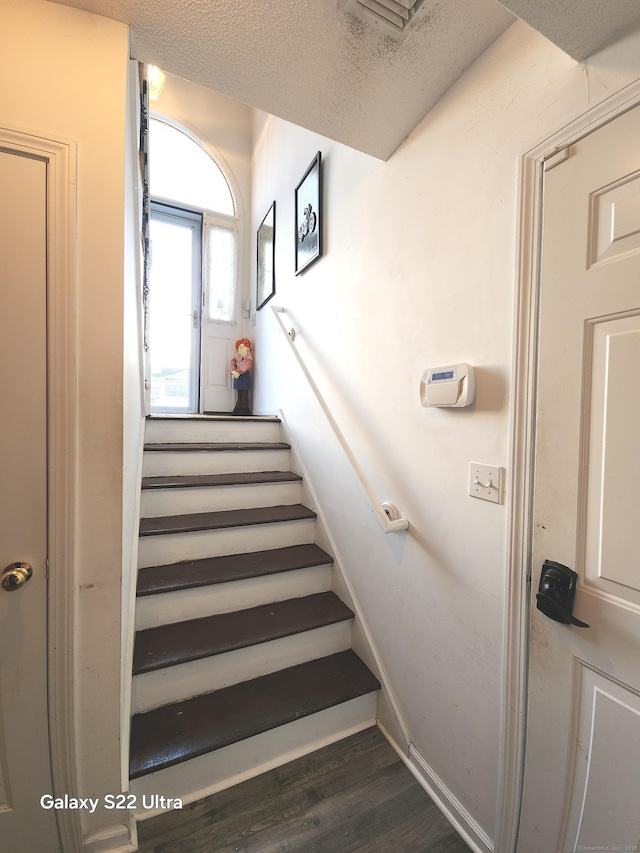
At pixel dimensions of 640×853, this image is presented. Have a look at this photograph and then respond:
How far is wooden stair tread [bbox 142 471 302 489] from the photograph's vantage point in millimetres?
1815

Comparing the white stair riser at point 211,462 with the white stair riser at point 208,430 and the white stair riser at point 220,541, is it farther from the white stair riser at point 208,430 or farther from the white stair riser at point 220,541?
the white stair riser at point 220,541

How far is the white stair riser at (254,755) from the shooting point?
1142 mm

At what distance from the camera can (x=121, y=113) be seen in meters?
0.93

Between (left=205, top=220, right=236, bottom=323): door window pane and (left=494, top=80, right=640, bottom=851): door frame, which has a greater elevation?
(left=205, top=220, right=236, bottom=323): door window pane

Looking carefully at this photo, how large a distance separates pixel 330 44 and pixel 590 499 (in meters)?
1.43

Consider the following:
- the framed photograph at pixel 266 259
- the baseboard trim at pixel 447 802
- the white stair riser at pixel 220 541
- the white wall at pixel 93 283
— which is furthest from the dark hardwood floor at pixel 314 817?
the framed photograph at pixel 266 259

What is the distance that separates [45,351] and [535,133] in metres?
1.45

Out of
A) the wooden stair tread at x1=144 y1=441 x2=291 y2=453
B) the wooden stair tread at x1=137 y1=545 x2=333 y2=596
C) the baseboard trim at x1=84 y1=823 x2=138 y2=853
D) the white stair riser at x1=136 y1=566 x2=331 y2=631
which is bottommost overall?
the baseboard trim at x1=84 y1=823 x2=138 y2=853

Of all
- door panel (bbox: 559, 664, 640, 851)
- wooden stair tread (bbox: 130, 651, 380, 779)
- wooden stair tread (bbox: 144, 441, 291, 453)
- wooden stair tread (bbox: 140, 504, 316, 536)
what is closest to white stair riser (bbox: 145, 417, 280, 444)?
wooden stair tread (bbox: 144, 441, 291, 453)

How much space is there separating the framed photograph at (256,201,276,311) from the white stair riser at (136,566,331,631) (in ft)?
7.70

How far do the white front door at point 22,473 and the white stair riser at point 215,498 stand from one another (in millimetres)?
870

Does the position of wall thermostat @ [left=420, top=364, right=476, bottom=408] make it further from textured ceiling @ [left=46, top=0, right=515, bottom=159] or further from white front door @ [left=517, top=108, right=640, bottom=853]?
textured ceiling @ [left=46, top=0, right=515, bottom=159]

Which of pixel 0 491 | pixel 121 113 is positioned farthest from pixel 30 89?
pixel 0 491

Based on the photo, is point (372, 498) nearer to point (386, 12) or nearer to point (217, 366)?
point (386, 12)
